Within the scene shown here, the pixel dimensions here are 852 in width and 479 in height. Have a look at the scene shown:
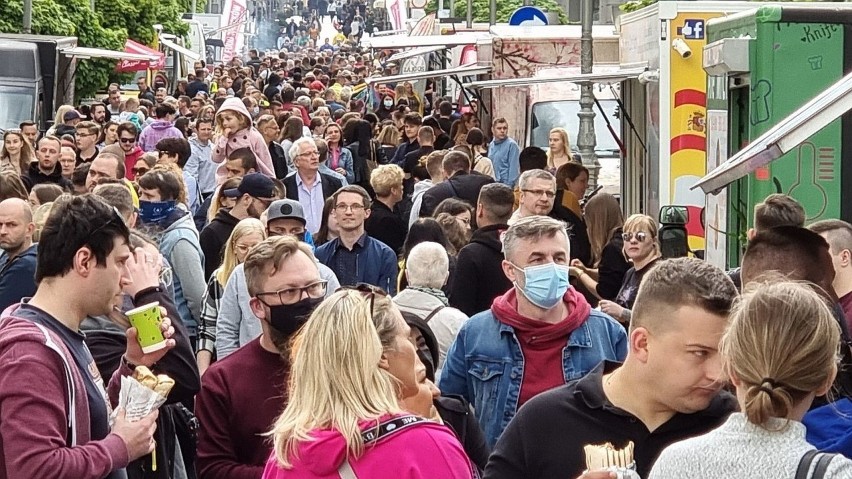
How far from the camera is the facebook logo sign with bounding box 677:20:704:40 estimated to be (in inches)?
501

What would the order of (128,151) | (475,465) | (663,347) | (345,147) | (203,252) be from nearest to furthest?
1. (663,347)
2. (475,465)
3. (203,252)
4. (128,151)
5. (345,147)

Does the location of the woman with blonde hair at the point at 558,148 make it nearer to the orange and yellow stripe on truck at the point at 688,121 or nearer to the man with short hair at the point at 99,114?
the orange and yellow stripe on truck at the point at 688,121

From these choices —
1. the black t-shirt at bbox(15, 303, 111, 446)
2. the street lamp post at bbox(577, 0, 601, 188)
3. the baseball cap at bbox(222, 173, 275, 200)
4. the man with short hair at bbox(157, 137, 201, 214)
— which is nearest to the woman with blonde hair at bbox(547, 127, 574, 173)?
the street lamp post at bbox(577, 0, 601, 188)

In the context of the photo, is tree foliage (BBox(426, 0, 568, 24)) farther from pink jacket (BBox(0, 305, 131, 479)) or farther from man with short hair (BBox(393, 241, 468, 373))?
pink jacket (BBox(0, 305, 131, 479))

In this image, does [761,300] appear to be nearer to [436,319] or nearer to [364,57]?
[436,319]

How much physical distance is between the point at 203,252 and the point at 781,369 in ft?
23.0

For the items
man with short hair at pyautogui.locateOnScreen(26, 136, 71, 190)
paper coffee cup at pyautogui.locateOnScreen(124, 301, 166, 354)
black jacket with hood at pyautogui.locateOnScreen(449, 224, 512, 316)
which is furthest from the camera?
man with short hair at pyautogui.locateOnScreen(26, 136, 71, 190)

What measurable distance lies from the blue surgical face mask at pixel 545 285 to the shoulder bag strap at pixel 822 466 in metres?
2.71

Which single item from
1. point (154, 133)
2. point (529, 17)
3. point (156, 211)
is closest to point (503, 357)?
point (156, 211)

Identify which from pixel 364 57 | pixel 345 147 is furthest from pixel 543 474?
pixel 364 57

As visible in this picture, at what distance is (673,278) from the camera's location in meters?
4.12

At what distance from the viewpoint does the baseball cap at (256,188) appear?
10070 millimetres

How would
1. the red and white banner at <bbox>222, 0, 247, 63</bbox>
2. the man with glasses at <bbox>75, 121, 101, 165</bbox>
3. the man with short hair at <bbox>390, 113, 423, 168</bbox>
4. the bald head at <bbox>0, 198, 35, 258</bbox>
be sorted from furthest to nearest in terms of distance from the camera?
the red and white banner at <bbox>222, 0, 247, 63</bbox> → the man with short hair at <bbox>390, 113, 423, 168</bbox> → the man with glasses at <bbox>75, 121, 101, 165</bbox> → the bald head at <bbox>0, 198, 35, 258</bbox>

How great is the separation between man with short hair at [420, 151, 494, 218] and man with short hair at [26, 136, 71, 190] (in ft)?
11.4
